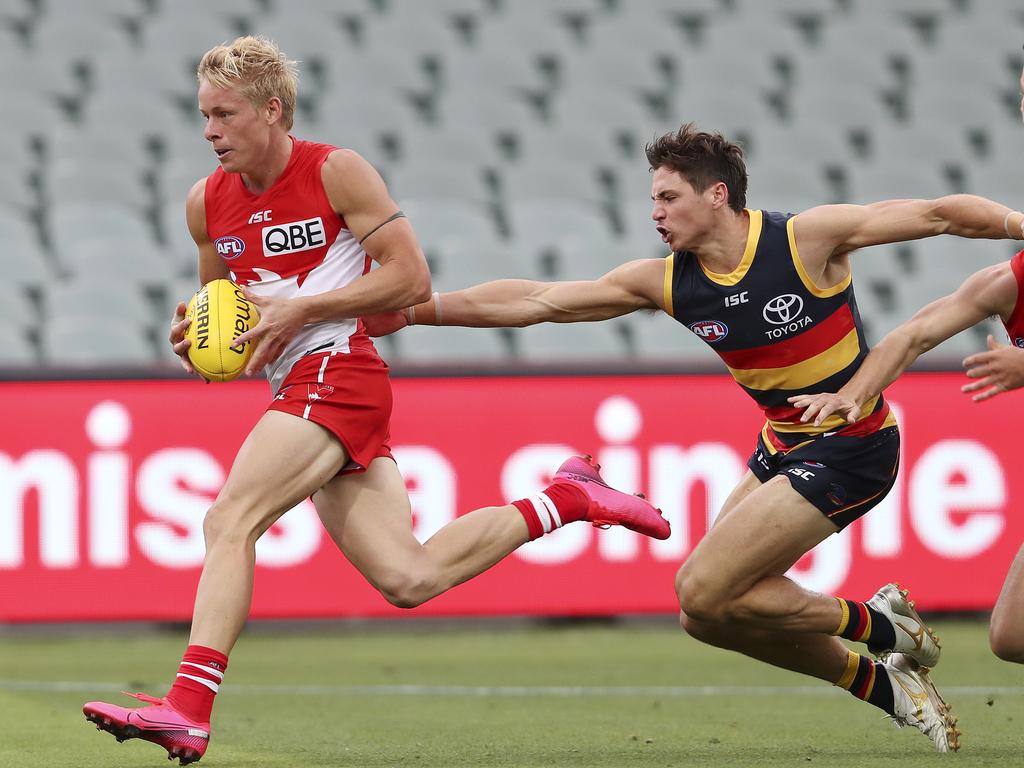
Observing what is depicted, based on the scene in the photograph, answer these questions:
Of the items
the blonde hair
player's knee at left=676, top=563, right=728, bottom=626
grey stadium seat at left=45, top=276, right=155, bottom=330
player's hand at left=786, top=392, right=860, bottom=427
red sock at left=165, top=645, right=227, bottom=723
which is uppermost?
the blonde hair

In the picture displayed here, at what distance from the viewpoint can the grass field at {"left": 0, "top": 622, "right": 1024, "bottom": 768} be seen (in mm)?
5902

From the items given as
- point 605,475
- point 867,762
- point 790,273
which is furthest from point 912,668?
point 605,475

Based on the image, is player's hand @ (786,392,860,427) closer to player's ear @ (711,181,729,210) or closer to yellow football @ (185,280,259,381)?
player's ear @ (711,181,729,210)

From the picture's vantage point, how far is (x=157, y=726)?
496 cm

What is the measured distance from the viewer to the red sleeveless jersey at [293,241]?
5.65 meters

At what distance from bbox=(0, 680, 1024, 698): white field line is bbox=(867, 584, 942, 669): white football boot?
66.6 inches

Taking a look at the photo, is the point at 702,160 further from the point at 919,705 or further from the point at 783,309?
the point at 919,705

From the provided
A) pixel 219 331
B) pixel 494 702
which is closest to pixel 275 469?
pixel 219 331

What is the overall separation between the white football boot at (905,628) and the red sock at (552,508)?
1.15 m

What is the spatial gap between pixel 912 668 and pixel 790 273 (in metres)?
1.63

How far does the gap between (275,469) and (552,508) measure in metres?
1.14

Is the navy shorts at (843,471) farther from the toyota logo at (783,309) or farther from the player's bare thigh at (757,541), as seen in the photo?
the toyota logo at (783,309)

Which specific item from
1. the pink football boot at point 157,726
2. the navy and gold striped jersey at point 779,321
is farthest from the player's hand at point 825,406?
the pink football boot at point 157,726

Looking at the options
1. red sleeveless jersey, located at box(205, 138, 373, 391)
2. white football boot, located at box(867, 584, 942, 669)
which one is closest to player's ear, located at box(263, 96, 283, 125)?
red sleeveless jersey, located at box(205, 138, 373, 391)
